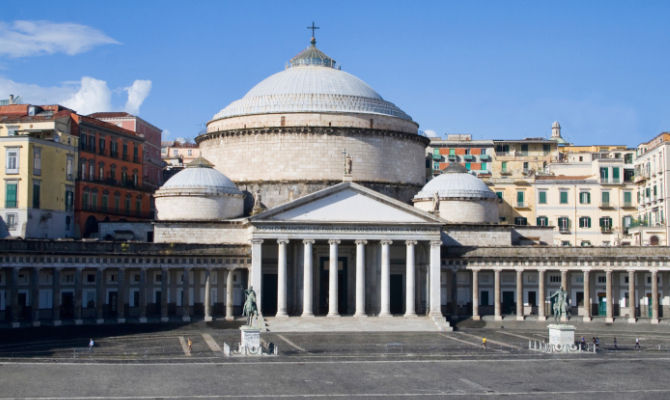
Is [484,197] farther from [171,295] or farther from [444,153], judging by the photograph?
[444,153]

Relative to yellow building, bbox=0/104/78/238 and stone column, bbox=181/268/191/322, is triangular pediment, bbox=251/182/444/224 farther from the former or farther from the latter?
yellow building, bbox=0/104/78/238

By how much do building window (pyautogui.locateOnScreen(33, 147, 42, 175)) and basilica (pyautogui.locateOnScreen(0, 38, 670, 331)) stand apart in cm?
1013

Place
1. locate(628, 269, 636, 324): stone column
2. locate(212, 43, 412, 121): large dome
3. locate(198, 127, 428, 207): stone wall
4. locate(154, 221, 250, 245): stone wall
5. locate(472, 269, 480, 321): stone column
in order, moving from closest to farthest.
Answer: locate(628, 269, 636, 324): stone column < locate(472, 269, 480, 321): stone column < locate(154, 221, 250, 245): stone wall < locate(198, 127, 428, 207): stone wall < locate(212, 43, 412, 121): large dome

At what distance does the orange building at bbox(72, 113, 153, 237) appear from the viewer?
296ft

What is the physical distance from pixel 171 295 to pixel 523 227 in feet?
113

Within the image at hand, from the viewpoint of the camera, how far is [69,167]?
87312mm

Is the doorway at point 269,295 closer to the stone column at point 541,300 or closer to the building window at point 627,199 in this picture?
the stone column at point 541,300

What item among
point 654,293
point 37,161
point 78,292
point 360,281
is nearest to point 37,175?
point 37,161

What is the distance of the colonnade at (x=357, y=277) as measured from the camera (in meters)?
80.2

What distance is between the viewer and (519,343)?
218ft

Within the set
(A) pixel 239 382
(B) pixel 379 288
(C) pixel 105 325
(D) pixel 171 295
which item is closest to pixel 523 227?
(B) pixel 379 288

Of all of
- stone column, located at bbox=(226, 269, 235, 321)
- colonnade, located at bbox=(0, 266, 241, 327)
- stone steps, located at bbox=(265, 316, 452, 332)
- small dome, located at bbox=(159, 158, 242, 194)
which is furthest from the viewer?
small dome, located at bbox=(159, 158, 242, 194)

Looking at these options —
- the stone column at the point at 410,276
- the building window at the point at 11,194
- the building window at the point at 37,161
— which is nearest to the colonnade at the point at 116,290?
the building window at the point at 11,194

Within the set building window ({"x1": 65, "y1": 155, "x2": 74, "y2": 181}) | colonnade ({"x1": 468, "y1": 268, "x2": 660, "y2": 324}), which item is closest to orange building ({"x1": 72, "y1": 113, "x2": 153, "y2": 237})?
building window ({"x1": 65, "y1": 155, "x2": 74, "y2": 181})
